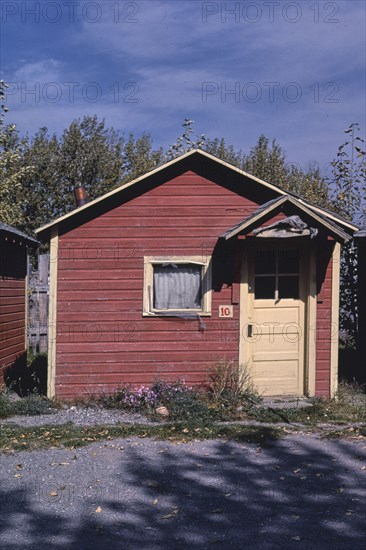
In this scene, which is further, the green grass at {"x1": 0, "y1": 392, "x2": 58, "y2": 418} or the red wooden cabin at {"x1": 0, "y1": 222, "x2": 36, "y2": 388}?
the red wooden cabin at {"x1": 0, "y1": 222, "x2": 36, "y2": 388}

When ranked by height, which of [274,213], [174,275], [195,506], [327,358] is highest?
[274,213]

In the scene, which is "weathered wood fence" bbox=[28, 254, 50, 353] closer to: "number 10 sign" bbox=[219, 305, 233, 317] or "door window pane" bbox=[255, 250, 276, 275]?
"number 10 sign" bbox=[219, 305, 233, 317]

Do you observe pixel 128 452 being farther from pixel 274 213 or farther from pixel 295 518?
pixel 274 213

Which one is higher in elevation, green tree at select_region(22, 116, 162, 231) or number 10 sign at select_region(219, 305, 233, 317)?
green tree at select_region(22, 116, 162, 231)

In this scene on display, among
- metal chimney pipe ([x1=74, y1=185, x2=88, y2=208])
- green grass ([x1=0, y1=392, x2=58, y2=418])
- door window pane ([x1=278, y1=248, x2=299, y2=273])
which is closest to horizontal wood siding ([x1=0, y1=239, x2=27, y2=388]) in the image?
green grass ([x1=0, y1=392, x2=58, y2=418])

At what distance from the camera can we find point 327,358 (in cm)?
1038

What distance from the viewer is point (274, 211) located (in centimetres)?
998

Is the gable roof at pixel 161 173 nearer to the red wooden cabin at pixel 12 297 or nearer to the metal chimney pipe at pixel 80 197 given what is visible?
the metal chimney pipe at pixel 80 197

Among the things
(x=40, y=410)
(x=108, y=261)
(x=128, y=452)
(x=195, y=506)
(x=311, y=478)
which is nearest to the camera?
(x=195, y=506)

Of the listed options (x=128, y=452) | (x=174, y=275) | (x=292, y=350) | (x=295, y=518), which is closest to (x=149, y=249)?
(x=174, y=275)

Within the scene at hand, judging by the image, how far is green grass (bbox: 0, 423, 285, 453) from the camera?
26.2ft

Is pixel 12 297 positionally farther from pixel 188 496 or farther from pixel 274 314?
pixel 188 496

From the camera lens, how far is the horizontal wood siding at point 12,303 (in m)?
11.3

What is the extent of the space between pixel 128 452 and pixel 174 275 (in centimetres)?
338
